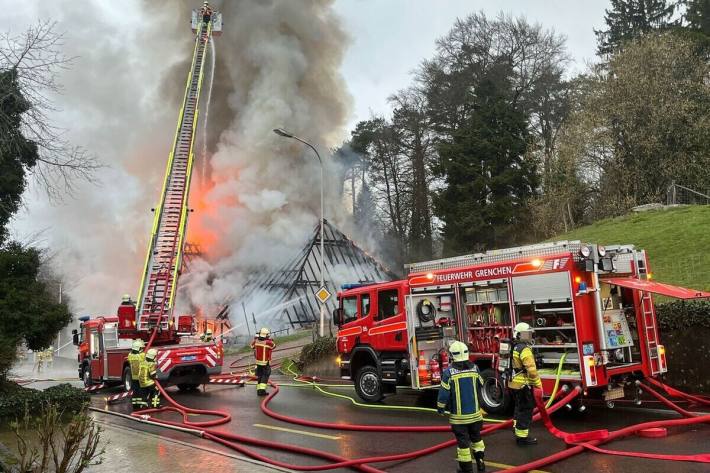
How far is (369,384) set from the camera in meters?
11.4

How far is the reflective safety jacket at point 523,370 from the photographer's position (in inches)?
273

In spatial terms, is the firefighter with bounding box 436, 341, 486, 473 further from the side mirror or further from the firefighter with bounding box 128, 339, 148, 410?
the firefighter with bounding box 128, 339, 148, 410

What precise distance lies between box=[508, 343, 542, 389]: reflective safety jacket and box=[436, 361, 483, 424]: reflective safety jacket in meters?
1.39

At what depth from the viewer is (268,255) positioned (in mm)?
30719

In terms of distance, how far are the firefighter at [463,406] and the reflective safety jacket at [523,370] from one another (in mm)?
1385

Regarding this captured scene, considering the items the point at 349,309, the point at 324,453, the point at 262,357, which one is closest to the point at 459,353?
the point at 324,453

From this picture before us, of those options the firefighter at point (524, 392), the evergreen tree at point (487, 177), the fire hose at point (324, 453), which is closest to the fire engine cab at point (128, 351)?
the fire hose at point (324, 453)

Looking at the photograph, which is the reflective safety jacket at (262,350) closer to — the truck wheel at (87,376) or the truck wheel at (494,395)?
the truck wheel at (494,395)

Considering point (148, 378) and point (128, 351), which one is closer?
point (148, 378)

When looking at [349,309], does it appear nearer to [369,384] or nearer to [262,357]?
[369,384]

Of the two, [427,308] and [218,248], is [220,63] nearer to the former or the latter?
[218,248]

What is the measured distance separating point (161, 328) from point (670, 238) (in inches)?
603

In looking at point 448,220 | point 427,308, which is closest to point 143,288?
point 427,308

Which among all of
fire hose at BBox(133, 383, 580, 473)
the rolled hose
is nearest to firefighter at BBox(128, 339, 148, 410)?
fire hose at BBox(133, 383, 580, 473)
